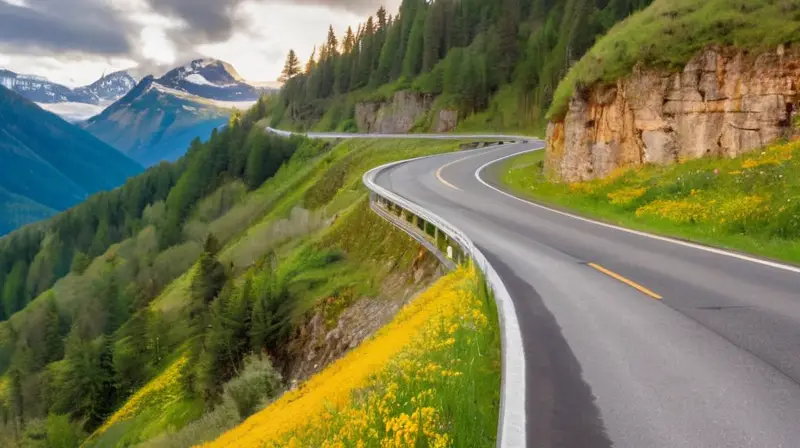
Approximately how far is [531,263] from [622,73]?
50.5 ft

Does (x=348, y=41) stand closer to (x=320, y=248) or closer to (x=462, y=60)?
(x=462, y=60)

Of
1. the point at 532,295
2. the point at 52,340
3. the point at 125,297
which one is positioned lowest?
the point at 52,340

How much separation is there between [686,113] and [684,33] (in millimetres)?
3466

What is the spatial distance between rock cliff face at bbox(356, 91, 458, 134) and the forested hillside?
A: 157 cm

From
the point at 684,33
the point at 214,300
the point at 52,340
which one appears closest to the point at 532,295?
the point at 684,33

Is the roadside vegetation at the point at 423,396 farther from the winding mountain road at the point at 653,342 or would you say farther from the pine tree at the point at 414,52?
the pine tree at the point at 414,52

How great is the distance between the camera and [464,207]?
20359mm

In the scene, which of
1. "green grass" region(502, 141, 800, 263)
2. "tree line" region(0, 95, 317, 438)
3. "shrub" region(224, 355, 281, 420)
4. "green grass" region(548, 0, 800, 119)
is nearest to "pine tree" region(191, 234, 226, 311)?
"tree line" region(0, 95, 317, 438)

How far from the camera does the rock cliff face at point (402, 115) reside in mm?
80500

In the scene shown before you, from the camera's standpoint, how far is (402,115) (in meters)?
90.1

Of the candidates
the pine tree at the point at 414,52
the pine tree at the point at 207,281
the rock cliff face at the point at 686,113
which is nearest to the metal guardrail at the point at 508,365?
the rock cliff face at the point at 686,113

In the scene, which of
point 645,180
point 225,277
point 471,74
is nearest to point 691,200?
point 645,180

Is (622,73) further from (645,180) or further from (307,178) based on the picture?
(307,178)

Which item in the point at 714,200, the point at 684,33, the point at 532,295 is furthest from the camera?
the point at 684,33
